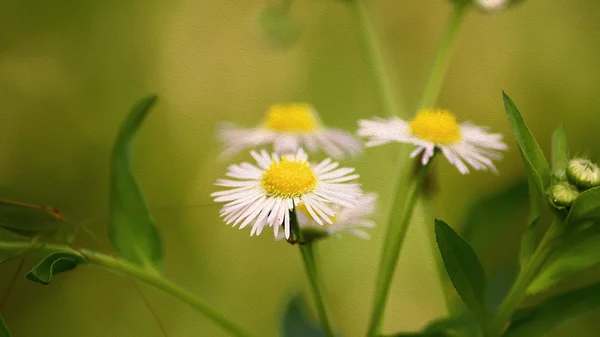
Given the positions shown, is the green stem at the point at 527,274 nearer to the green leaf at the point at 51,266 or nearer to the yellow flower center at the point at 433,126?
the yellow flower center at the point at 433,126

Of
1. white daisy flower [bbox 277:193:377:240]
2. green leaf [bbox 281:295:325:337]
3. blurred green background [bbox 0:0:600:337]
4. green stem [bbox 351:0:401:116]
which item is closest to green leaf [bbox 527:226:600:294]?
white daisy flower [bbox 277:193:377:240]

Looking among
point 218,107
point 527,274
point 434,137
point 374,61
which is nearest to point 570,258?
point 527,274

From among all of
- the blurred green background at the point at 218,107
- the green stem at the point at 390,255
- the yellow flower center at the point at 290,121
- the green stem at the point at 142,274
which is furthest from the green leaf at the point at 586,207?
the blurred green background at the point at 218,107

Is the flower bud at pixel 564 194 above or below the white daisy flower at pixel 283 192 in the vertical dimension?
above

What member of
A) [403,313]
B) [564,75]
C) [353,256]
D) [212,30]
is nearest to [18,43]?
[212,30]

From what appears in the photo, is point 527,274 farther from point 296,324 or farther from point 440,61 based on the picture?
point 296,324

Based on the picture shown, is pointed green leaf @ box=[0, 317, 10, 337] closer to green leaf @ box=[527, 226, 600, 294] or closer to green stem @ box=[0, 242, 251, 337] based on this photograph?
green stem @ box=[0, 242, 251, 337]

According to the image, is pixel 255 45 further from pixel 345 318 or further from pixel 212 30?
pixel 345 318
